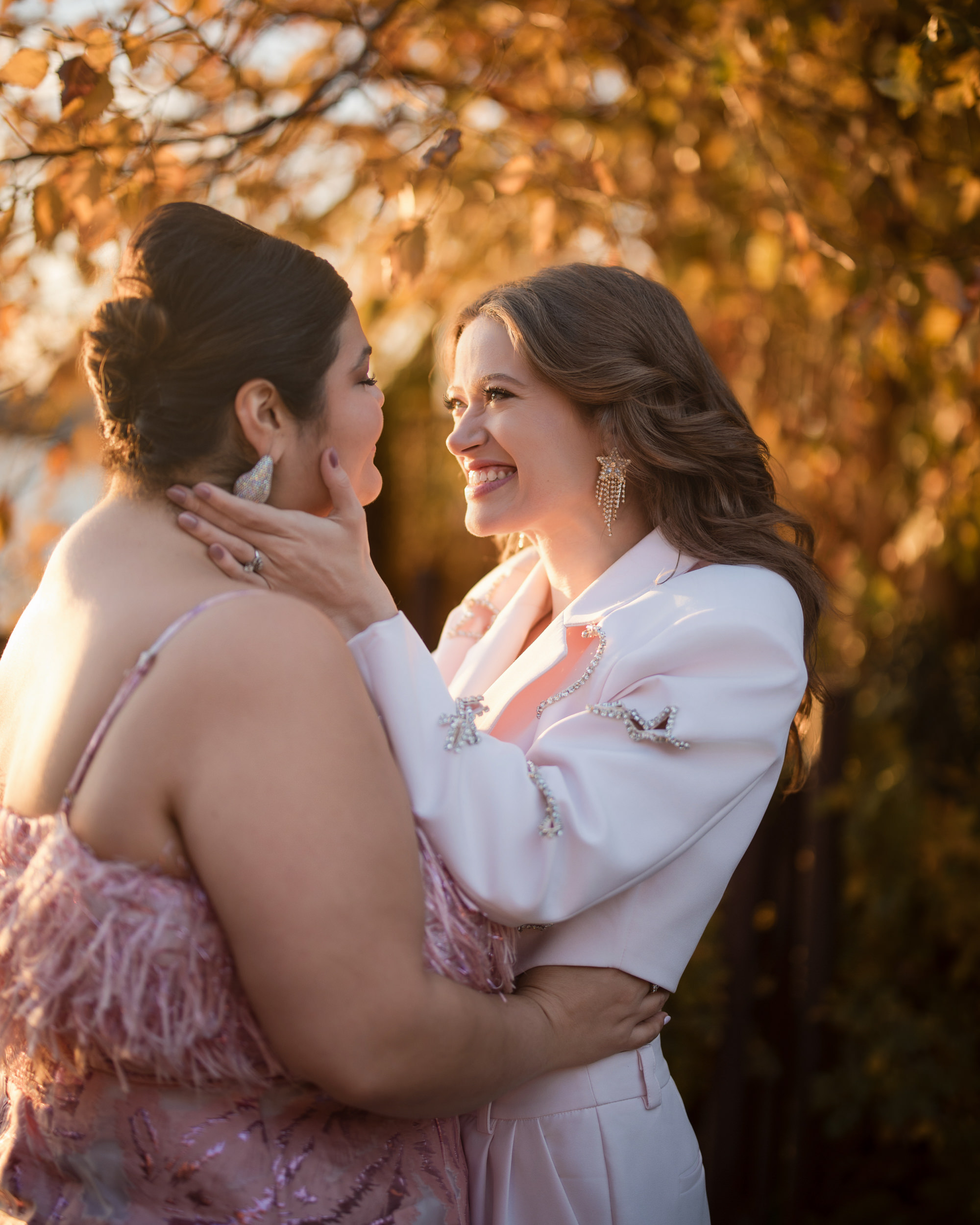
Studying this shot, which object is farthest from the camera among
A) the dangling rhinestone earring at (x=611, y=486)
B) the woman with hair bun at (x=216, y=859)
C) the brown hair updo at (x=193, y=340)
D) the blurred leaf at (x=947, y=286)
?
the blurred leaf at (x=947, y=286)

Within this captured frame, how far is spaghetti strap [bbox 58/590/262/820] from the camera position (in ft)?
4.14

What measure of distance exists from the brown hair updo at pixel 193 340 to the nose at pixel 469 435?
740mm

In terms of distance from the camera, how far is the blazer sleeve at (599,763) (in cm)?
154

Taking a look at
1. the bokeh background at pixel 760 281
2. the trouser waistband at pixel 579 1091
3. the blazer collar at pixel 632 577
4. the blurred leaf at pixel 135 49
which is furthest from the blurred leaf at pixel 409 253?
the trouser waistband at pixel 579 1091

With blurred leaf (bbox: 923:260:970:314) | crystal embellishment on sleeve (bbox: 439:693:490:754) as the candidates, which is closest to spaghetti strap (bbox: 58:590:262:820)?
crystal embellishment on sleeve (bbox: 439:693:490:754)

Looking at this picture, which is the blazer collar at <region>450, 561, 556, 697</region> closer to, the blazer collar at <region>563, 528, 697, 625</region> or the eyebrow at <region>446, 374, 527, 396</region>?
the blazer collar at <region>563, 528, 697, 625</region>

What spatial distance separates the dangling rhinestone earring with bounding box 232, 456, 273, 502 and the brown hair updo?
2 centimetres

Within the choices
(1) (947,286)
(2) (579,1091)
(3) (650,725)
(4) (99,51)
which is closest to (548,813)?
(3) (650,725)

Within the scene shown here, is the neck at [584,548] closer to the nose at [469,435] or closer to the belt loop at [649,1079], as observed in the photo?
the nose at [469,435]

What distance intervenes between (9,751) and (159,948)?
0.42 metres

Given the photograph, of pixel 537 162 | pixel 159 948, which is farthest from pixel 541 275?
pixel 159 948

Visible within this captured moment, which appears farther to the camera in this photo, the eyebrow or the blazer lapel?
the eyebrow

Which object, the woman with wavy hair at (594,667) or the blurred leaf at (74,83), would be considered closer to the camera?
the woman with wavy hair at (594,667)

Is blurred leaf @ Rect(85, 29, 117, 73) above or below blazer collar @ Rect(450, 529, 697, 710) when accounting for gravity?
above
